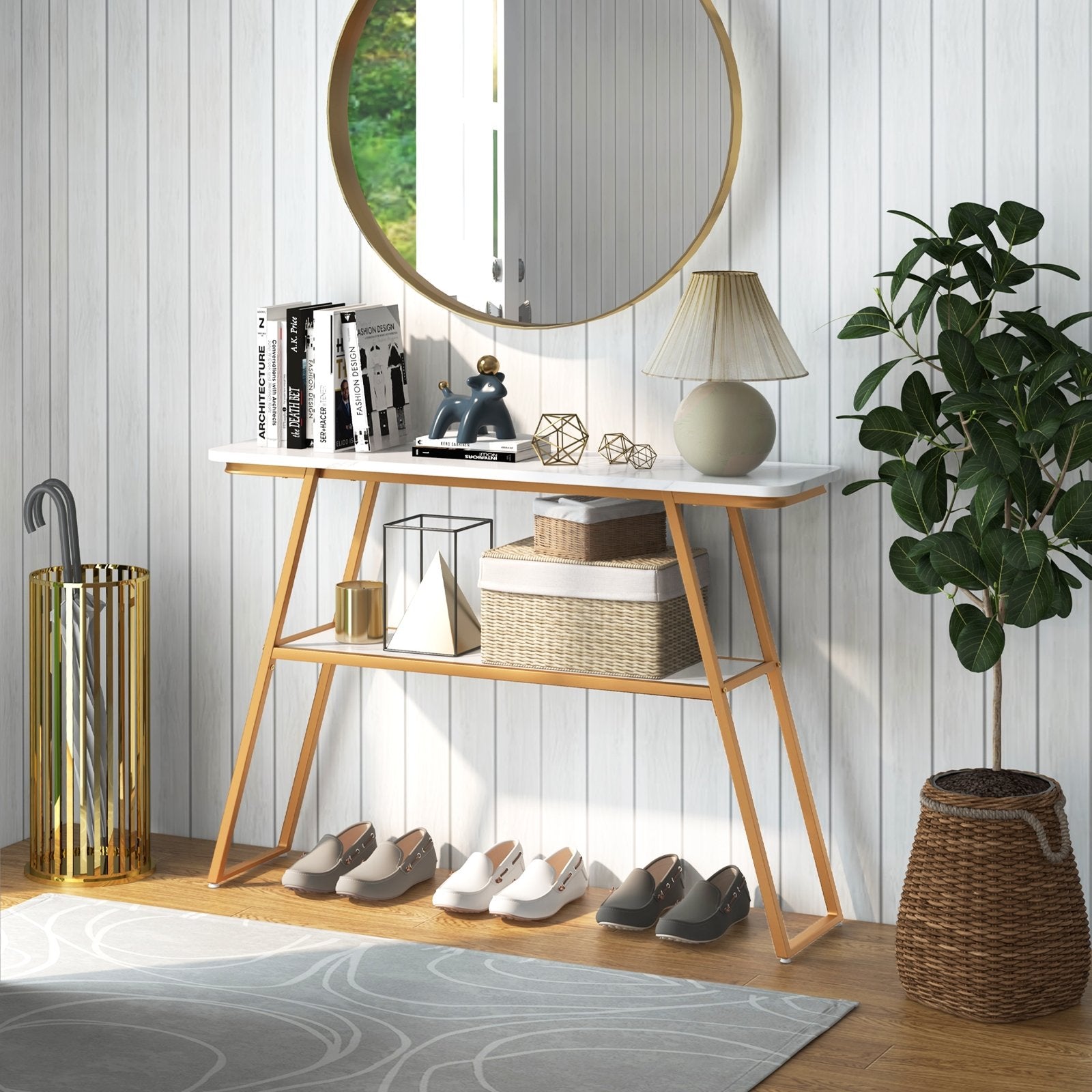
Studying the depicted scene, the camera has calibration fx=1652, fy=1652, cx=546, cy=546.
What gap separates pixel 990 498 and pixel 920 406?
0.24 meters

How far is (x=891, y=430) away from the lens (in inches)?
105

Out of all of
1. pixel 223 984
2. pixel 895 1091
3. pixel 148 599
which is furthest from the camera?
pixel 148 599

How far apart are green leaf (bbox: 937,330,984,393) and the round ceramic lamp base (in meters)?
0.33

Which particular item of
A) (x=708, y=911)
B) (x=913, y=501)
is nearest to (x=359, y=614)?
(x=708, y=911)

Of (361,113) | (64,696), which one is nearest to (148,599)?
(64,696)

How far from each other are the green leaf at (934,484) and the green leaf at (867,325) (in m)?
0.21

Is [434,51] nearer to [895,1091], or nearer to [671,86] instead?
[671,86]

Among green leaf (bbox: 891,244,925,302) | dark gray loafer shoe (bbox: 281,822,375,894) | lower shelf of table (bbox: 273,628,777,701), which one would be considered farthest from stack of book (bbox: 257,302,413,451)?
green leaf (bbox: 891,244,925,302)

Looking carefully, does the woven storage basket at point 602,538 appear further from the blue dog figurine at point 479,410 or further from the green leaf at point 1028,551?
Answer: the green leaf at point 1028,551

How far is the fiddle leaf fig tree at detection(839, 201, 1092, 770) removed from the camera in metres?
2.49

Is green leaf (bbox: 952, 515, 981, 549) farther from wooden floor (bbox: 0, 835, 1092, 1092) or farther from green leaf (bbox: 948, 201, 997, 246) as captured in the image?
wooden floor (bbox: 0, 835, 1092, 1092)

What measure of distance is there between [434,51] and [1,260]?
1.09m

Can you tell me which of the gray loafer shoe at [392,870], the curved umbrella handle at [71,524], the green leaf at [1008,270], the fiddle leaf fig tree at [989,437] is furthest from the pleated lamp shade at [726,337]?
the curved umbrella handle at [71,524]

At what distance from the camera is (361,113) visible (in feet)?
10.6
